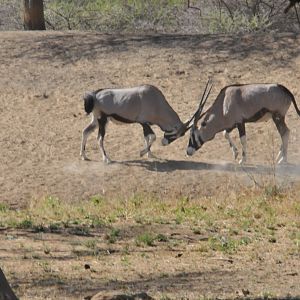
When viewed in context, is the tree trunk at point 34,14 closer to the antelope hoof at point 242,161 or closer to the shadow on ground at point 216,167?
the shadow on ground at point 216,167

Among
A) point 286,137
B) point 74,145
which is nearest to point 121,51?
point 74,145

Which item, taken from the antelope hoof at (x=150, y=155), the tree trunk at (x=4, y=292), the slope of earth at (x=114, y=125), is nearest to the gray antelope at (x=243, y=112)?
the slope of earth at (x=114, y=125)

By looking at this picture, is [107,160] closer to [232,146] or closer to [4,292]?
[232,146]

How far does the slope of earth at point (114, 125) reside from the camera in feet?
59.9

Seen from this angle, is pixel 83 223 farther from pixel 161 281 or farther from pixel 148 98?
pixel 148 98

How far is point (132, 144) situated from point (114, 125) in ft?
4.49

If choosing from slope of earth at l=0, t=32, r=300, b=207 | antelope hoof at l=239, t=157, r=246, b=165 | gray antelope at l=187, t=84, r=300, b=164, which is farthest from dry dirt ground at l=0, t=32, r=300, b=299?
gray antelope at l=187, t=84, r=300, b=164

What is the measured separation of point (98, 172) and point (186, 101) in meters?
4.59

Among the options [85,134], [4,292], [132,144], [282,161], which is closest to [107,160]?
[85,134]

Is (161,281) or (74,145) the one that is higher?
(161,281)

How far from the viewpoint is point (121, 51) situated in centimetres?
2525

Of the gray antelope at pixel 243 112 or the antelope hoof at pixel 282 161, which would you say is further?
the gray antelope at pixel 243 112

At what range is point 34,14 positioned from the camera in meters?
28.0

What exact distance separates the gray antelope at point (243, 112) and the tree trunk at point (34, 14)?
924 cm
